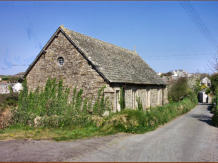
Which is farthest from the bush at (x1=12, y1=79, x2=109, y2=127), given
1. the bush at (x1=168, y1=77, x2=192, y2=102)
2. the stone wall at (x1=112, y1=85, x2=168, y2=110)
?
the bush at (x1=168, y1=77, x2=192, y2=102)

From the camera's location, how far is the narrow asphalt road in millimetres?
9523

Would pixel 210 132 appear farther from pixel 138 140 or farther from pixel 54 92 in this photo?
pixel 54 92

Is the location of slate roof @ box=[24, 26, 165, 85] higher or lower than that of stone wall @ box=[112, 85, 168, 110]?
higher

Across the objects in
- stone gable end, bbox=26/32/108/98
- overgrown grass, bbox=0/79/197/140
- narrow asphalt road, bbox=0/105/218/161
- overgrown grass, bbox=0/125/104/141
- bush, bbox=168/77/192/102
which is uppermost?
stone gable end, bbox=26/32/108/98

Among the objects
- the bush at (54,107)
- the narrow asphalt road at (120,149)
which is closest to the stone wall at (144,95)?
the bush at (54,107)

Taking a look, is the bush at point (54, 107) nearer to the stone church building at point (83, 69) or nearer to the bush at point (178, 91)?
the stone church building at point (83, 69)

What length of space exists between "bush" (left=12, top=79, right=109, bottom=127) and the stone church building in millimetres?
733

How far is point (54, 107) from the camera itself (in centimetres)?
1828

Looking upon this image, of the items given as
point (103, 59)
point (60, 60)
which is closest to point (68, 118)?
point (60, 60)

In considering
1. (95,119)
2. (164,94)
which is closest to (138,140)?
(95,119)

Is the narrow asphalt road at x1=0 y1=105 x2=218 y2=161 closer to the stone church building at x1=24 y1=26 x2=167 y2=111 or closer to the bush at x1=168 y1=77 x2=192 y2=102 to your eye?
the stone church building at x1=24 y1=26 x2=167 y2=111

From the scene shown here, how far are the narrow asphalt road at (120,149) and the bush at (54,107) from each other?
354cm

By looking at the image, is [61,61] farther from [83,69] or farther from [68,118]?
[68,118]

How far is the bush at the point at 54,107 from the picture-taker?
53.0 feet
